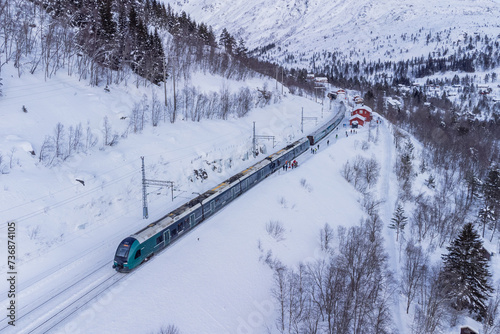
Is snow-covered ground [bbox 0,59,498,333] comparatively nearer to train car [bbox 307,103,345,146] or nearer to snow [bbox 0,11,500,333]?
snow [bbox 0,11,500,333]

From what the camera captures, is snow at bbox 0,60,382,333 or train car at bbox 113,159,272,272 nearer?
snow at bbox 0,60,382,333

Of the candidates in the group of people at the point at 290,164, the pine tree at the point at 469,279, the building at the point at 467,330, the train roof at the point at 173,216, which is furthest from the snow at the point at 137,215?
the building at the point at 467,330

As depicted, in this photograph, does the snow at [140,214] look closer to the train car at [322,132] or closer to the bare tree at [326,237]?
the bare tree at [326,237]

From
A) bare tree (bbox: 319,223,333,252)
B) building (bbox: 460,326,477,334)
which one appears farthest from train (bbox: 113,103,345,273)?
building (bbox: 460,326,477,334)

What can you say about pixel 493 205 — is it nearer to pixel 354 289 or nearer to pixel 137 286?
pixel 354 289

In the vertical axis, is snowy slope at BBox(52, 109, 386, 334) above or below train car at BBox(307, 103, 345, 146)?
below

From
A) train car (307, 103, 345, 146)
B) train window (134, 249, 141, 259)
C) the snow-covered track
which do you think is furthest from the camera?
train car (307, 103, 345, 146)

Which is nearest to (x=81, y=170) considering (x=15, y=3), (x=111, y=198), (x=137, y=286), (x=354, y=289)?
(x=111, y=198)
